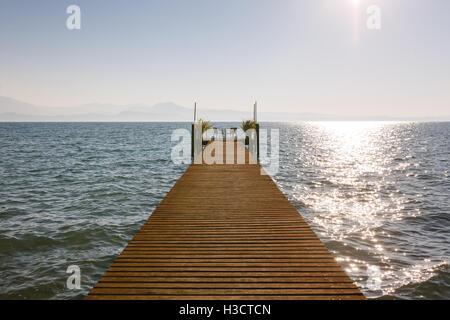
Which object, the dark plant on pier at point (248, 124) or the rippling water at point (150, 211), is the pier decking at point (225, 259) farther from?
the dark plant on pier at point (248, 124)

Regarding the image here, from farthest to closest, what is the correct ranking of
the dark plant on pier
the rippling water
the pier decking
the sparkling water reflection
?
the dark plant on pier < the sparkling water reflection < the rippling water < the pier decking

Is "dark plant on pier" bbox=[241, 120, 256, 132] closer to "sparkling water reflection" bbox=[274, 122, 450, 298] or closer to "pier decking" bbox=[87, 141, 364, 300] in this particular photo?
"sparkling water reflection" bbox=[274, 122, 450, 298]

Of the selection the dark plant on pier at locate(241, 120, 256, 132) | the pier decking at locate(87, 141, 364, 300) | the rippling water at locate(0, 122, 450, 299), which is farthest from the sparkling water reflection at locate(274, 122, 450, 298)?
the dark plant on pier at locate(241, 120, 256, 132)

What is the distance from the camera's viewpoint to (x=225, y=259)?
4.33 m

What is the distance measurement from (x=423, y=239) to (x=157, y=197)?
987cm

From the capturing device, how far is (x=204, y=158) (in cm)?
1535

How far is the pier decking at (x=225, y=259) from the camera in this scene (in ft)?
11.6

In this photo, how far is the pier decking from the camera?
139 inches

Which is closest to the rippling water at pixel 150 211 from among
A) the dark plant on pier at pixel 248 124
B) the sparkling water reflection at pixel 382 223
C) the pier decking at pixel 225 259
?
the sparkling water reflection at pixel 382 223

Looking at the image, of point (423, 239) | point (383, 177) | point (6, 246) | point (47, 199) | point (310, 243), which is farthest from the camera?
point (383, 177)

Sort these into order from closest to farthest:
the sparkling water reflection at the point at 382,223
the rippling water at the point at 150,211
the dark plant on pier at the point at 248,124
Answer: the rippling water at the point at 150,211, the sparkling water reflection at the point at 382,223, the dark plant on pier at the point at 248,124

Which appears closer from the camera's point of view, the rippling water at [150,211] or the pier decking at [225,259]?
the pier decking at [225,259]
